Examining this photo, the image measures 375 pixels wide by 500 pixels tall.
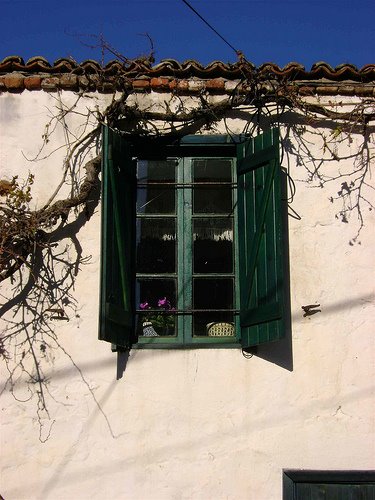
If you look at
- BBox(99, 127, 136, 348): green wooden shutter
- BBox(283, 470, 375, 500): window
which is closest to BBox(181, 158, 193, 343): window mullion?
BBox(99, 127, 136, 348): green wooden shutter

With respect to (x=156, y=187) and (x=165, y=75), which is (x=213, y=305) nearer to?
(x=156, y=187)

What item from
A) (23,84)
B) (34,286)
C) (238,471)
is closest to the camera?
(238,471)

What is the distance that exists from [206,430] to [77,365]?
108cm

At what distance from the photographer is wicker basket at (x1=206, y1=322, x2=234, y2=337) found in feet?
20.2

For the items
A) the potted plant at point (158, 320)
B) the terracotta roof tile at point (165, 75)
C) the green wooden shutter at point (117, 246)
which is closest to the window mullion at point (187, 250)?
the potted plant at point (158, 320)

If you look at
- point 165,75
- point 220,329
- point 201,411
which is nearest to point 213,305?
point 220,329

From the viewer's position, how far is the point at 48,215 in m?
6.12

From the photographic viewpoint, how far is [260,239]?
6012mm

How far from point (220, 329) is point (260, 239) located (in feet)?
2.56

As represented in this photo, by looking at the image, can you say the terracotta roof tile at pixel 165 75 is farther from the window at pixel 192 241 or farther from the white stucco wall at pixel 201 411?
the white stucco wall at pixel 201 411

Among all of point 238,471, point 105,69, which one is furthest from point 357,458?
point 105,69

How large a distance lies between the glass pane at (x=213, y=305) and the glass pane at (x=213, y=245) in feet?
0.35

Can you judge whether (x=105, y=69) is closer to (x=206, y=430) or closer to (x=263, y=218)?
(x=263, y=218)

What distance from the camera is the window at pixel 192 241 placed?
19.2 ft
